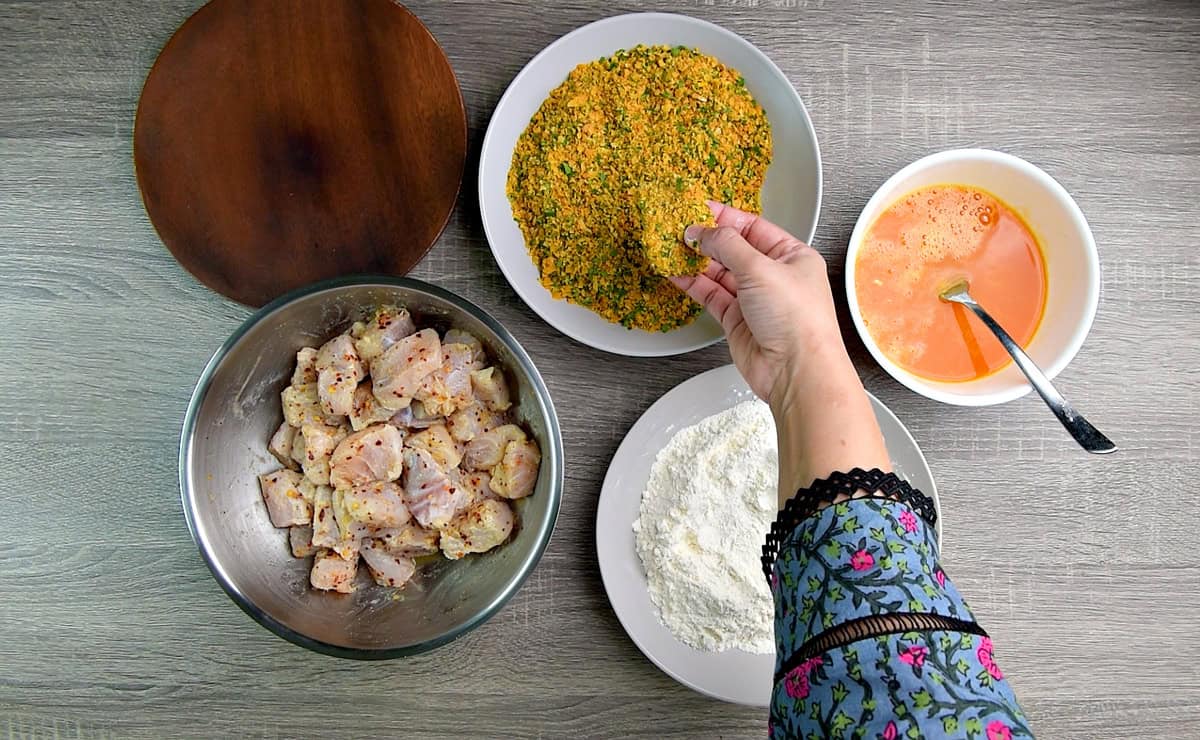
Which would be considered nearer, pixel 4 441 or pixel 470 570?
pixel 470 570

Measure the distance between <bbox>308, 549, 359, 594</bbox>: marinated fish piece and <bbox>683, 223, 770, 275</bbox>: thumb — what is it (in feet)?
2.57

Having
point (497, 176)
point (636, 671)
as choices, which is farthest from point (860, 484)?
point (497, 176)

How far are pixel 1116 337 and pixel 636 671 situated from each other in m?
1.12

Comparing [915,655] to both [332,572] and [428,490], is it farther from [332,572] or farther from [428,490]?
[332,572]

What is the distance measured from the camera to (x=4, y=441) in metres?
1.62

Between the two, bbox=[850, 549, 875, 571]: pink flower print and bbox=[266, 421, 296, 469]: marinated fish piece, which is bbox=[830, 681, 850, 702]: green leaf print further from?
bbox=[266, 421, 296, 469]: marinated fish piece

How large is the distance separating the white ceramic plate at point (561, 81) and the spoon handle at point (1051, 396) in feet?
1.11

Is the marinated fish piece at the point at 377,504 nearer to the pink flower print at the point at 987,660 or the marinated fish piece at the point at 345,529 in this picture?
the marinated fish piece at the point at 345,529

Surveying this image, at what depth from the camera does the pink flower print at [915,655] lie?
95 centimetres

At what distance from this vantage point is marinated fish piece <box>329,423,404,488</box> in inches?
55.5

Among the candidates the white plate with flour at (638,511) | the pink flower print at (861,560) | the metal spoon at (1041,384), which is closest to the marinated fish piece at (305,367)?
the white plate with flour at (638,511)

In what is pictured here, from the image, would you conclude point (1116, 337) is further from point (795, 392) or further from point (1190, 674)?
point (795, 392)

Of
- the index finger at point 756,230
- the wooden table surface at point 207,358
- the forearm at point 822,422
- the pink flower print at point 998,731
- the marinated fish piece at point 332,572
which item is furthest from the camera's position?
the wooden table surface at point 207,358

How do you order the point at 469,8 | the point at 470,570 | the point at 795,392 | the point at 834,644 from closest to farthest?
1. the point at 834,644
2. the point at 795,392
3. the point at 470,570
4. the point at 469,8
